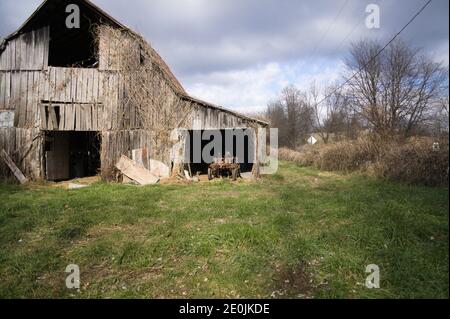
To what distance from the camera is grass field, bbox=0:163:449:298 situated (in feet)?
14.5

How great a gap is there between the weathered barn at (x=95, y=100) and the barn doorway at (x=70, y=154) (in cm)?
13

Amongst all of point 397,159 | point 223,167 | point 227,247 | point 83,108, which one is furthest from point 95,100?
point 397,159

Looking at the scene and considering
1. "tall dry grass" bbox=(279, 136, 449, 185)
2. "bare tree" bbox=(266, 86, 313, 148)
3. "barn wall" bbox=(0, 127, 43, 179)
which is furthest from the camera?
"bare tree" bbox=(266, 86, 313, 148)

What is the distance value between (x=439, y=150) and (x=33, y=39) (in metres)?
18.0

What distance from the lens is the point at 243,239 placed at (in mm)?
6062

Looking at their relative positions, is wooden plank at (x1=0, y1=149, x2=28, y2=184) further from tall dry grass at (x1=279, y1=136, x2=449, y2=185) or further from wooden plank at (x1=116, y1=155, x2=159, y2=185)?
tall dry grass at (x1=279, y1=136, x2=449, y2=185)

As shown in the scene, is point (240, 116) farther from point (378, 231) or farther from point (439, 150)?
point (378, 231)

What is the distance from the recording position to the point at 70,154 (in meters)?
17.0

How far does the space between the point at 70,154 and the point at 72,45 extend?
6054 mm

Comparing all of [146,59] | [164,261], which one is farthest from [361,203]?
[146,59]

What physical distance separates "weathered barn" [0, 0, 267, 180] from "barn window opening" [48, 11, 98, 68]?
18cm

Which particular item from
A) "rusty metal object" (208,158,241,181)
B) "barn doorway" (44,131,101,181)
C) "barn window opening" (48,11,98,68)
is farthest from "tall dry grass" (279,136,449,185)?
"barn window opening" (48,11,98,68)

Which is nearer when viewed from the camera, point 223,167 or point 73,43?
point 223,167

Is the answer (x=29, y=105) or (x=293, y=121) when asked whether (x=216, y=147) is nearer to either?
(x=29, y=105)
